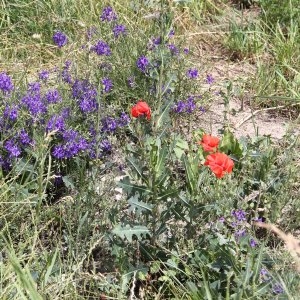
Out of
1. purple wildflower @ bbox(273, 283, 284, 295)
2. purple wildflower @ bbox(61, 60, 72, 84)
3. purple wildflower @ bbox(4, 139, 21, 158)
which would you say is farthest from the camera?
purple wildflower @ bbox(61, 60, 72, 84)

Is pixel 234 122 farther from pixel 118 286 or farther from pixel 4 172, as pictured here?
pixel 118 286

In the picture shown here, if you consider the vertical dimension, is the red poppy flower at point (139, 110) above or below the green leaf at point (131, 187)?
above

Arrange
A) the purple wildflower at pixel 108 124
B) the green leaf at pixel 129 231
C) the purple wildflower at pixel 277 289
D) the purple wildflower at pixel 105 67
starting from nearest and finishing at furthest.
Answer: the purple wildflower at pixel 277 289, the green leaf at pixel 129 231, the purple wildflower at pixel 108 124, the purple wildflower at pixel 105 67

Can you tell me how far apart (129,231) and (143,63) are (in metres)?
1.26

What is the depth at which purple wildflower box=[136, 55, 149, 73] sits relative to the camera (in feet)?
11.2

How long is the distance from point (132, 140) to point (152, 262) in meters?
1.01

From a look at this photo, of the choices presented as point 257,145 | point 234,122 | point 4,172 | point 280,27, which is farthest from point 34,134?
point 280,27

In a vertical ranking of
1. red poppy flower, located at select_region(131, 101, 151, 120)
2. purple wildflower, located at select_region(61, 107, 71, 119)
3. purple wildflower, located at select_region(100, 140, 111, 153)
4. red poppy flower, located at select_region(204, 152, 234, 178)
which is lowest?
purple wildflower, located at select_region(100, 140, 111, 153)

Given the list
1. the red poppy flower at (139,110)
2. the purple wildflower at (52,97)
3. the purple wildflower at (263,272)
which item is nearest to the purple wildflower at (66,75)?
the purple wildflower at (52,97)

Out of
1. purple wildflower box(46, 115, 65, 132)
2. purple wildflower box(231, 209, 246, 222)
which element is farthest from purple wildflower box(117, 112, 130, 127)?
purple wildflower box(231, 209, 246, 222)

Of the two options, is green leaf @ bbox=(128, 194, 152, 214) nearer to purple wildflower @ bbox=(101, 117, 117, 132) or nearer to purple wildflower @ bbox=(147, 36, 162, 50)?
purple wildflower @ bbox=(101, 117, 117, 132)

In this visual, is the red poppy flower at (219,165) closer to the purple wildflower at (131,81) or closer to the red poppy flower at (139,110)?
the red poppy flower at (139,110)

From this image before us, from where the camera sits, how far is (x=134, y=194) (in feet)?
8.04

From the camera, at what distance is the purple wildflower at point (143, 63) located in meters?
3.40
